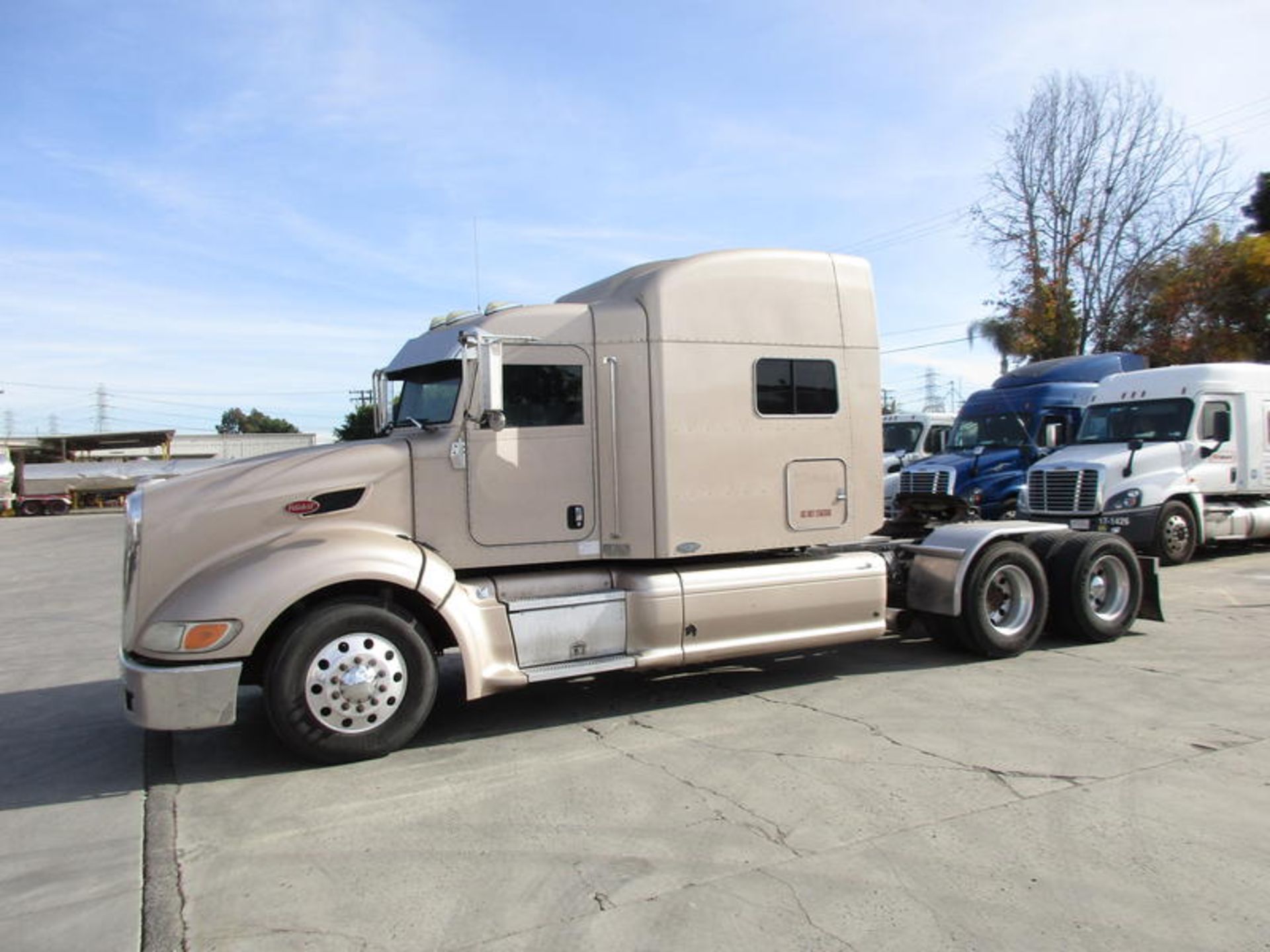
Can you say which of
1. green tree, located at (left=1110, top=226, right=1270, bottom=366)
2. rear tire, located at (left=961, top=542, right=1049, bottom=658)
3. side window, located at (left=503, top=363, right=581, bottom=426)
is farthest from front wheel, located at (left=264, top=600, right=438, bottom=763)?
green tree, located at (left=1110, top=226, right=1270, bottom=366)

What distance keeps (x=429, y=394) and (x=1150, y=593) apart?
6.88m

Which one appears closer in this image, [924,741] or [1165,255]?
[924,741]

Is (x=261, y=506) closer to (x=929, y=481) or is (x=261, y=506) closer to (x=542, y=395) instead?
(x=542, y=395)

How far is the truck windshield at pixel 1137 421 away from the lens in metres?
13.2

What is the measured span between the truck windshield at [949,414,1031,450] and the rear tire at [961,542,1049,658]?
841cm

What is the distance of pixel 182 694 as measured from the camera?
509 centimetres

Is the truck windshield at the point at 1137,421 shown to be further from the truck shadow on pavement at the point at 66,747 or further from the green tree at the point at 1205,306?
the green tree at the point at 1205,306

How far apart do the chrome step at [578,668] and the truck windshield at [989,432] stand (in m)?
11.8

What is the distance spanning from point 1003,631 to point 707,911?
5164 millimetres

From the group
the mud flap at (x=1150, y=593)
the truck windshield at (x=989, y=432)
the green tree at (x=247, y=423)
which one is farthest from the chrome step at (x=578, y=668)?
the green tree at (x=247, y=423)

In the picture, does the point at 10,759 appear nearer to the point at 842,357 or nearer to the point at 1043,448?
the point at 842,357

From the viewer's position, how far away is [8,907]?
12.4 feet

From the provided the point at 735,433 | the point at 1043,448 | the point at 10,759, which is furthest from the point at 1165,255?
the point at 10,759

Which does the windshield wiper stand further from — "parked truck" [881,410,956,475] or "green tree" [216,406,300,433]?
"green tree" [216,406,300,433]
